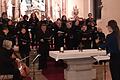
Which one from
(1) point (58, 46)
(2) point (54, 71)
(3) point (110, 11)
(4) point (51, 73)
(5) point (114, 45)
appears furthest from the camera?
(3) point (110, 11)

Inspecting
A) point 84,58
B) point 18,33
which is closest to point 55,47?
point 18,33

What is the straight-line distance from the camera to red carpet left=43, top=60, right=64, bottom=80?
9250 millimetres

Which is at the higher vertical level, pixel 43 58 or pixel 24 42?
pixel 24 42

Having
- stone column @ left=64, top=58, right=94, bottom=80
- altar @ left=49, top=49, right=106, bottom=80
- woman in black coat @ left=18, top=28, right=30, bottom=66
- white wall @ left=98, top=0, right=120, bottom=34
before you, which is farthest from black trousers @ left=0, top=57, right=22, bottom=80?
white wall @ left=98, top=0, right=120, bottom=34

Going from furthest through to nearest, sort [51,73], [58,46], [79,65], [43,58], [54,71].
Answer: [58,46] → [43,58] → [54,71] → [51,73] → [79,65]

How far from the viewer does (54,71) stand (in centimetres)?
1008

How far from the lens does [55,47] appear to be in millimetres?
11781

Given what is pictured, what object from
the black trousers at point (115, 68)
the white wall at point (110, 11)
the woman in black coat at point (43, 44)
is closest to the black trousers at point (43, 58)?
the woman in black coat at point (43, 44)

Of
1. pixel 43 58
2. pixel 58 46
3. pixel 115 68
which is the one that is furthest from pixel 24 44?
pixel 115 68

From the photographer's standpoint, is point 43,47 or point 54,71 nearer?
point 54,71

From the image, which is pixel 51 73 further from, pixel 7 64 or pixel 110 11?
pixel 110 11

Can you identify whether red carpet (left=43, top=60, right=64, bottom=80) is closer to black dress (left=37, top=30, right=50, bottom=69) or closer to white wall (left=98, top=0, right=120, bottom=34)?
black dress (left=37, top=30, right=50, bottom=69)

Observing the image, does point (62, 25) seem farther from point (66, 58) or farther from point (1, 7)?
point (1, 7)

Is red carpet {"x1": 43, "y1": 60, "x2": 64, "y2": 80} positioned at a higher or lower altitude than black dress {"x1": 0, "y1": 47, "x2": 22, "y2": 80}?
lower
